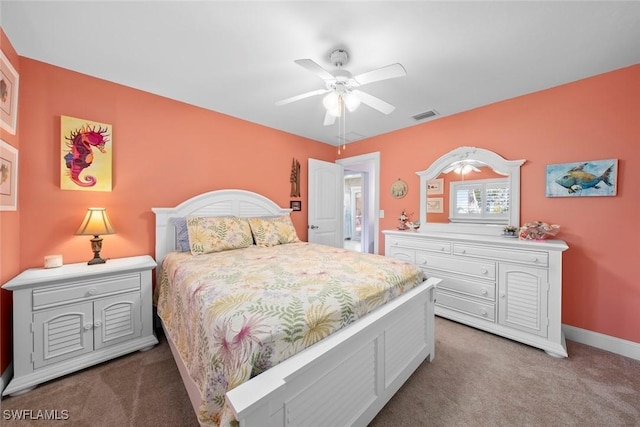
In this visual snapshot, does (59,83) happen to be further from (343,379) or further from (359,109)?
(343,379)

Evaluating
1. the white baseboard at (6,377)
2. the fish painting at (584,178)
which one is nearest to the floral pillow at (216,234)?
the white baseboard at (6,377)

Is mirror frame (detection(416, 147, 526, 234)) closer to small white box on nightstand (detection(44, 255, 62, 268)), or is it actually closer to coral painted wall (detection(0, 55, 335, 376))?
coral painted wall (detection(0, 55, 335, 376))

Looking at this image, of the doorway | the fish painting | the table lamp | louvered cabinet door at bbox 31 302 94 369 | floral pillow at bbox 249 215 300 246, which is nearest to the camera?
louvered cabinet door at bbox 31 302 94 369

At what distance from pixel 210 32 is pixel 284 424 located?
232 cm

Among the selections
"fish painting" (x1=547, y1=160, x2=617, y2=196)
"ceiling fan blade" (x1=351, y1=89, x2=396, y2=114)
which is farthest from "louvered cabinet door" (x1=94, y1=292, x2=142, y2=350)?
"fish painting" (x1=547, y1=160, x2=617, y2=196)

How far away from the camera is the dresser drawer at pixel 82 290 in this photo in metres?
1.70

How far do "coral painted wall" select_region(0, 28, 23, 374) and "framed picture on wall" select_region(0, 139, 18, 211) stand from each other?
5cm


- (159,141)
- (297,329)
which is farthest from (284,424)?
(159,141)

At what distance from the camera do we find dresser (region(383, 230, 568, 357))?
2098mm

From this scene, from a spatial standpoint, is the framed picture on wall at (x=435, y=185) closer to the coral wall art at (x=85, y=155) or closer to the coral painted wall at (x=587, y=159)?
the coral painted wall at (x=587, y=159)

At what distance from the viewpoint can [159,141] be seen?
2.60m

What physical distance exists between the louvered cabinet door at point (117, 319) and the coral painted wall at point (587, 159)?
3.96 meters

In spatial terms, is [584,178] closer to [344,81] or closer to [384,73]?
[384,73]

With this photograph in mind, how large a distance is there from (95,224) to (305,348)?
2.17 m
